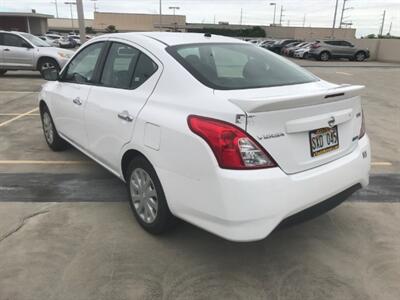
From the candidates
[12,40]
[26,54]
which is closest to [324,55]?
[26,54]

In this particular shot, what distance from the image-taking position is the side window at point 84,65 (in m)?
4.27

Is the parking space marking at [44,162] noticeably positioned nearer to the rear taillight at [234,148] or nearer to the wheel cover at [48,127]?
the wheel cover at [48,127]

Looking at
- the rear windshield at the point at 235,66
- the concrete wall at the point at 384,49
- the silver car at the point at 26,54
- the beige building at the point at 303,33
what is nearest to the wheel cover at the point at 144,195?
the rear windshield at the point at 235,66

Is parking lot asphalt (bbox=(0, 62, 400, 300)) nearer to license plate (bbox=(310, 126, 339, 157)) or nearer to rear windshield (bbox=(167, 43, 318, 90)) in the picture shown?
license plate (bbox=(310, 126, 339, 157))

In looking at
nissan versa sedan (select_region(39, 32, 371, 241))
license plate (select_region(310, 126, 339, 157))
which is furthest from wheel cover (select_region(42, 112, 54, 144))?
license plate (select_region(310, 126, 339, 157))

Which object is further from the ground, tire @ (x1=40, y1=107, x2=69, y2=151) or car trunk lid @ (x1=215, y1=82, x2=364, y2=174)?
car trunk lid @ (x1=215, y1=82, x2=364, y2=174)

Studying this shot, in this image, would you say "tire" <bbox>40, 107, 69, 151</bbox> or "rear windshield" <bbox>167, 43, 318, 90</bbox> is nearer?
"rear windshield" <bbox>167, 43, 318, 90</bbox>

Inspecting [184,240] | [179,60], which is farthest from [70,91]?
[184,240]

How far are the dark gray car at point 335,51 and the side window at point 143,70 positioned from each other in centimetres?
3089

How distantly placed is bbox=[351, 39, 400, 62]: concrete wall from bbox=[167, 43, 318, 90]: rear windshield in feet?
112

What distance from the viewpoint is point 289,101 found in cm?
267

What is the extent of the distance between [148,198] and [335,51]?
105 feet

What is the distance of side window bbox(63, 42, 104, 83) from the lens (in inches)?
168

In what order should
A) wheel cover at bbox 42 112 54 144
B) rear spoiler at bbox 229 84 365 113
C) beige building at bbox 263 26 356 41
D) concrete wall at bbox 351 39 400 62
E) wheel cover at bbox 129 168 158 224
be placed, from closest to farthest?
rear spoiler at bbox 229 84 365 113
wheel cover at bbox 129 168 158 224
wheel cover at bbox 42 112 54 144
concrete wall at bbox 351 39 400 62
beige building at bbox 263 26 356 41
